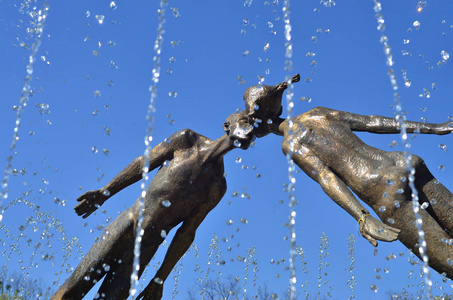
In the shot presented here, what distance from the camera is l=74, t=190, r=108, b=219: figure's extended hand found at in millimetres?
6918

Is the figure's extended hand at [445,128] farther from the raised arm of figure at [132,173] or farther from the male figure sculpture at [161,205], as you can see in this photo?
the raised arm of figure at [132,173]

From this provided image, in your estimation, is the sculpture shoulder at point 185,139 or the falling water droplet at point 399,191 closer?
the falling water droplet at point 399,191

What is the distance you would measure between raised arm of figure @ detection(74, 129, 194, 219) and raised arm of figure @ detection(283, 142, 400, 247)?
146cm

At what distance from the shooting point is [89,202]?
22.8 feet

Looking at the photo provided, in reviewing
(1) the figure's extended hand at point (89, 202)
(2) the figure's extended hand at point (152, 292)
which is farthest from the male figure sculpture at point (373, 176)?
(1) the figure's extended hand at point (89, 202)

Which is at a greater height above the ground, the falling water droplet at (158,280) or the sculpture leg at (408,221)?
the falling water droplet at (158,280)

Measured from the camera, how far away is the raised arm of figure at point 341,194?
15.8 feet

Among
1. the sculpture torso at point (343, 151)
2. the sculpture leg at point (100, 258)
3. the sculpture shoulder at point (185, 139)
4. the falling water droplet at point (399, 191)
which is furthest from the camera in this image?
the sculpture shoulder at point (185, 139)

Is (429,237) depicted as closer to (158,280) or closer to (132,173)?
(158,280)

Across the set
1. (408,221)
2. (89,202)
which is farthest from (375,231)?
(89,202)

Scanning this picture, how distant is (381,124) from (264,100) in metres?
1.38

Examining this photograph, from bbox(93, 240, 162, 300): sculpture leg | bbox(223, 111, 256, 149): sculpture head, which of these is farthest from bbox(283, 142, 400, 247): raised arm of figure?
bbox(93, 240, 162, 300): sculpture leg

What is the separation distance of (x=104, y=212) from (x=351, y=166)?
312cm

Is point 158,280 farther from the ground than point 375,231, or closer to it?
farther from the ground
